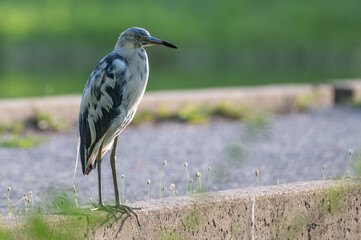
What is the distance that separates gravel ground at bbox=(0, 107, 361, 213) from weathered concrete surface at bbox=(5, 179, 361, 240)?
0.52 m

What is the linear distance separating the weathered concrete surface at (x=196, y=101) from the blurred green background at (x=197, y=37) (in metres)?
8.76

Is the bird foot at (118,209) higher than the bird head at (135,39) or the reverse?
the reverse

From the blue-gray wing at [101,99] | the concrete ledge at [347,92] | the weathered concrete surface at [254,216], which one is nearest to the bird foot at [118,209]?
the weathered concrete surface at [254,216]

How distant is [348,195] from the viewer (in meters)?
3.85

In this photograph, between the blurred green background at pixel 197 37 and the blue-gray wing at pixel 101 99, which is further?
the blurred green background at pixel 197 37

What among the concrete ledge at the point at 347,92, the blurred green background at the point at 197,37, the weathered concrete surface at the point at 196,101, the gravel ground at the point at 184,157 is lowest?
the gravel ground at the point at 184,157

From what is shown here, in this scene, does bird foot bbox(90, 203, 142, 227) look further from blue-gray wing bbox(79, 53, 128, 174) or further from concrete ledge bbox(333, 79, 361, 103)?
concrete ledge bbox(333, 79, 361, 103)

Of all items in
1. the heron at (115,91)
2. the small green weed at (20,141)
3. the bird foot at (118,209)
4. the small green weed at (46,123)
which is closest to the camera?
the bird foot at (118,209)

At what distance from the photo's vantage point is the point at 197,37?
86.9ft

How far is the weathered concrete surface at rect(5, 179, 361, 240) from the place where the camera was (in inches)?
135

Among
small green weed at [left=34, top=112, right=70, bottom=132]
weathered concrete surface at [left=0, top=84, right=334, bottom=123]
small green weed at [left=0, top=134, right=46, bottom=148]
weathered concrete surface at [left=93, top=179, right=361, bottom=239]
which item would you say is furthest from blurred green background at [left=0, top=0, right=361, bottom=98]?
weathered concrete surface at [left=93, top=179, right=361, bottom=239]

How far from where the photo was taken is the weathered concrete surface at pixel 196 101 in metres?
7.80

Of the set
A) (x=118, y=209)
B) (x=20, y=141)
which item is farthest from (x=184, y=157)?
(x=118, y=209)

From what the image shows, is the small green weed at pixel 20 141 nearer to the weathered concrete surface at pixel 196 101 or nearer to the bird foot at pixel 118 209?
the weathered concrete surface at pixel 196 101
